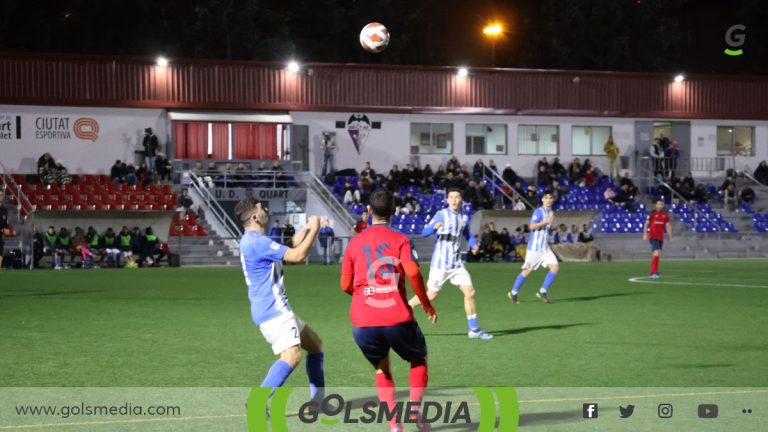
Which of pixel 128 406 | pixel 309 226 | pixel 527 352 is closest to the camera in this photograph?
pixel 309 226

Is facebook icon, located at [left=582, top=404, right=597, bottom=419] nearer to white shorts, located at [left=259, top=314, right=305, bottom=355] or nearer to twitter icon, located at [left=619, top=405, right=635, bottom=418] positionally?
twitter icon, located at [left=619, top=405, right=635, bottom=418]

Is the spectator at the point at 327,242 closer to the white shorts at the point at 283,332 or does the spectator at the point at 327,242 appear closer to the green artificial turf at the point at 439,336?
the green artificial turf at the point at 439,336

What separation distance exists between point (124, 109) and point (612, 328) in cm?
3462

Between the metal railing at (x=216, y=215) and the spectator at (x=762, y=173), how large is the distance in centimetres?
2468

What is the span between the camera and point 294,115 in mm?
48938

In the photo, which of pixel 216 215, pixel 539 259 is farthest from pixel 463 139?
pixel 539 259

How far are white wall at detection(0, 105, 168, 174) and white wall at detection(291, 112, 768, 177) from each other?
733 cm

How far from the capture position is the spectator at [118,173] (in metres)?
41.8

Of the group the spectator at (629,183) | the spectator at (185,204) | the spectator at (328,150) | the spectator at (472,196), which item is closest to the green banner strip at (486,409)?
the spectator at (185,204)

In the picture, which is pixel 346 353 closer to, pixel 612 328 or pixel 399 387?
pixel 399 387

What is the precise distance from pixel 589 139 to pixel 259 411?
45.4m

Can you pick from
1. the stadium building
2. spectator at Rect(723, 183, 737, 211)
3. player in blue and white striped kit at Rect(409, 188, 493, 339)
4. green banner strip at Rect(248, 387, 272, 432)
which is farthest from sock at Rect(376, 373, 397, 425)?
spectator at Rect(723, 183, 737, 211)

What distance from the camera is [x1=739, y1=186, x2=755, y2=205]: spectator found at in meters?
47.9

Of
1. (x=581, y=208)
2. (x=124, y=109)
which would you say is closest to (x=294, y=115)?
(x=124, y=109)
